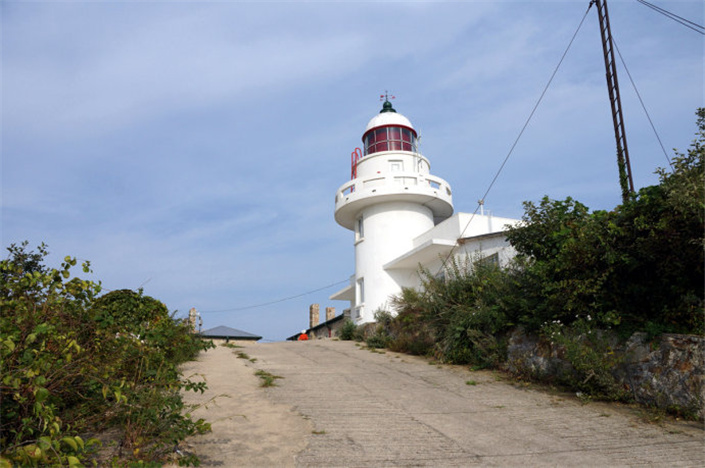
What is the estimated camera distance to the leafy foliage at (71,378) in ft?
12.1

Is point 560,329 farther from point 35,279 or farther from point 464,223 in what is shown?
point 464,223

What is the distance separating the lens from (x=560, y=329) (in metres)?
8.48

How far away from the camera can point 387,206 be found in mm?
22281

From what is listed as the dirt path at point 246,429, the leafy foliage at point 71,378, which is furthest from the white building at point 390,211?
the leafy foliage at point 71,378

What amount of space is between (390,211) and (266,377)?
13794 mm

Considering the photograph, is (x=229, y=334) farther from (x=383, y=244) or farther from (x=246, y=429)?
(x=246, y=429)

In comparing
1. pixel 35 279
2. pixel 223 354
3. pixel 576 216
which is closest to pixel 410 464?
pixel 35 279

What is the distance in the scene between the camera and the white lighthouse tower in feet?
71.5

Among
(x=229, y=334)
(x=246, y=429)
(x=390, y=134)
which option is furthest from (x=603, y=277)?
(x=229, y=334)

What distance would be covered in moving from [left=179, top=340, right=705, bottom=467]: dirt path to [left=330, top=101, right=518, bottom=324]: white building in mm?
11828

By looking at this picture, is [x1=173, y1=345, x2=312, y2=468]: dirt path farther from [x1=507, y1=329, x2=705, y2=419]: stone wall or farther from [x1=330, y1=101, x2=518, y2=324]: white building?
[x1=330, y1=101, x2=518, y2=324]: white building

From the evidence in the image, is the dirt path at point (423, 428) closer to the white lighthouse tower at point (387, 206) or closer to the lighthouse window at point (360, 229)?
the white lighthouse tower at point (387, 206)

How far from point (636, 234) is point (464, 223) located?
1130cm

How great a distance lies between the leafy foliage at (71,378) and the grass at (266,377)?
10.8 ft
